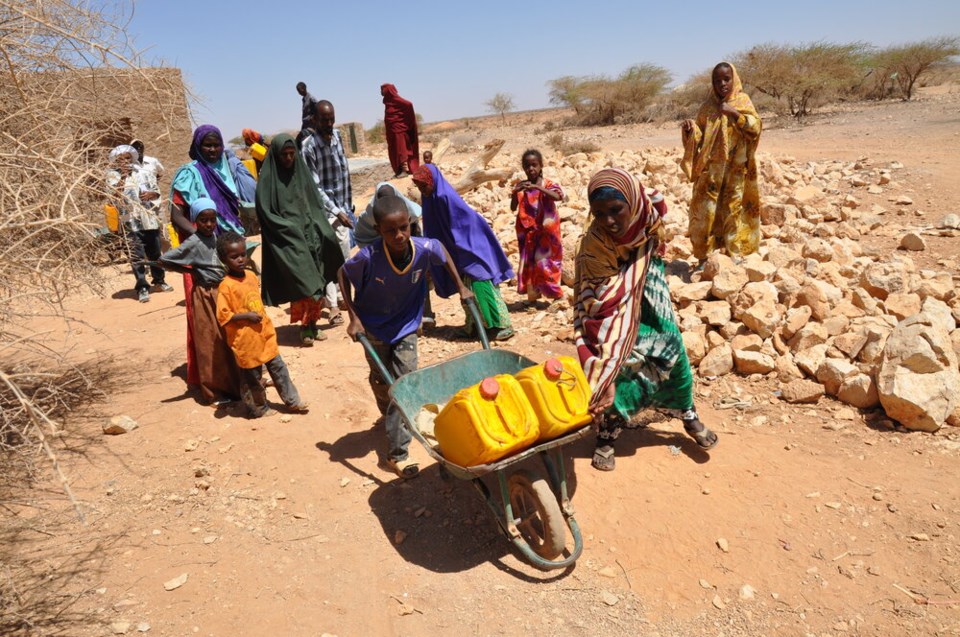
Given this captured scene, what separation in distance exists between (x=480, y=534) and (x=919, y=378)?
2.54 m

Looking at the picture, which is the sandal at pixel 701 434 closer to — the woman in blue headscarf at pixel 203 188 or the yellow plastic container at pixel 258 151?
the woman in blue headscarf at pixel 203 188

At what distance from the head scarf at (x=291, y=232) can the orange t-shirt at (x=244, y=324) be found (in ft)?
3.82

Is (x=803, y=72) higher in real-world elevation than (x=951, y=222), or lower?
higher

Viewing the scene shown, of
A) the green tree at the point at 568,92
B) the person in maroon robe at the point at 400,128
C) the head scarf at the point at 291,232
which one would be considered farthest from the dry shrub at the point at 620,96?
the head scarf at the point at 291,232

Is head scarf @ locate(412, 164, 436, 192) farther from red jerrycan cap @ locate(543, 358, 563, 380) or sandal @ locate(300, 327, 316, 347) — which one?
red jerrycan cap @ locate(543, 358, 563, 380)

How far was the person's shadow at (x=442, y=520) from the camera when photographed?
9.01 feet

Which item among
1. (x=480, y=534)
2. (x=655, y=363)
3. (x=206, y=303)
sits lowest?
(x=480, y=534)

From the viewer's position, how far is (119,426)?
3842mm

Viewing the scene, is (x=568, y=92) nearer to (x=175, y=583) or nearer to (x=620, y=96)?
(x=620, y=96)

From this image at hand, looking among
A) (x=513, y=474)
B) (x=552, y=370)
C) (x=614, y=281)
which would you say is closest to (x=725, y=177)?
(x=614, y=281)

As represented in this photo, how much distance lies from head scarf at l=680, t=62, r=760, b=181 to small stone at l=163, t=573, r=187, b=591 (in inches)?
207

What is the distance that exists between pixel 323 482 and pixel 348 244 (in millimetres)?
3075

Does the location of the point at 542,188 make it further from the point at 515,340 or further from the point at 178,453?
the point at 178,453

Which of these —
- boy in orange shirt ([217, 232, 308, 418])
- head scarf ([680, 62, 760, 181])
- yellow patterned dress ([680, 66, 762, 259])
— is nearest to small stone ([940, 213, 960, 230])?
yellow patterned dress ([680, 66, 762, 259])
